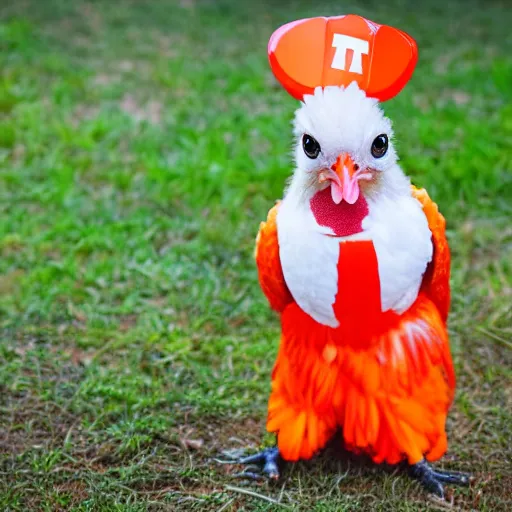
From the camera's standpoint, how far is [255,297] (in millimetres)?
2926

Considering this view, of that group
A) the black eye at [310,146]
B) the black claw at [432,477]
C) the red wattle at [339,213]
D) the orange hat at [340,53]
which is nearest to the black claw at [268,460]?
the black claw at [432,477]

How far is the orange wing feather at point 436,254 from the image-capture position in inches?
74.2

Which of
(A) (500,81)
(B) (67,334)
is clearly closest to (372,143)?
(B) (67,334)

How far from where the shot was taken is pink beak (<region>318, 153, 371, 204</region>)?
5.44 feet

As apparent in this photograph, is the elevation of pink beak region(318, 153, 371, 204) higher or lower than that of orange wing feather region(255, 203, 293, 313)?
higher

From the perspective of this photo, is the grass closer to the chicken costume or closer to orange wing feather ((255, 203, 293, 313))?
the chicken costume

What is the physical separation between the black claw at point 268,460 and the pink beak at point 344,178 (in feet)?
2.84

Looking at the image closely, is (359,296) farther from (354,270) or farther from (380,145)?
(380,145)

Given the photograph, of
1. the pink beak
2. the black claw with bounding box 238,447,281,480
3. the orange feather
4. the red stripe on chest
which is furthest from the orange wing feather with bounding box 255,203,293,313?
the black claw with bounding box 238,447,281,480

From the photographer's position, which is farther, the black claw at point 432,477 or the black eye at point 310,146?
the black claw at point 432,477

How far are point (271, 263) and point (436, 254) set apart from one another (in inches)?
16.0

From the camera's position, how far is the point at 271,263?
6.42 feet

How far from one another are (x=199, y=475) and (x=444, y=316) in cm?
83

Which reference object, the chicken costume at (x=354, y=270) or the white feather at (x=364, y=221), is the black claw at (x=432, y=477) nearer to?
the chicken costume at (x=354, y=270)
